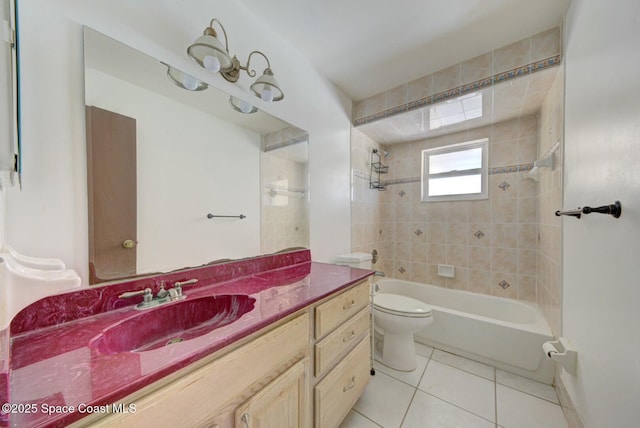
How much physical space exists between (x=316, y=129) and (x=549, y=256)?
202 centimetres

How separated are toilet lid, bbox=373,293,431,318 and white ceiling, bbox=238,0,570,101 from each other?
1.92m

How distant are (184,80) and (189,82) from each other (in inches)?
0.9

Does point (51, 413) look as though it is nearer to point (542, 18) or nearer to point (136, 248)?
point (136, 248)

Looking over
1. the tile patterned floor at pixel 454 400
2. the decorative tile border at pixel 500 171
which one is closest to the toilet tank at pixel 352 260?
the tile patterned floor at pixel 454 400

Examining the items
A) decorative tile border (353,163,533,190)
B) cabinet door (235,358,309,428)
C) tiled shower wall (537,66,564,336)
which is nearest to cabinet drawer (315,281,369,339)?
cabinet door (235,358,309,428)

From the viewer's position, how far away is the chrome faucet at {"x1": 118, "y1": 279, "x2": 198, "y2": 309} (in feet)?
2.81

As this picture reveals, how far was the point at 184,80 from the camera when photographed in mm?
1086

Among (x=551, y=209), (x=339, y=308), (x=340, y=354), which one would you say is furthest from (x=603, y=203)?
(x=340, y=354)

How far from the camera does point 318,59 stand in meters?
1.79

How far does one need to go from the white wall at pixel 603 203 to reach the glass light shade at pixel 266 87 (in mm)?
1353

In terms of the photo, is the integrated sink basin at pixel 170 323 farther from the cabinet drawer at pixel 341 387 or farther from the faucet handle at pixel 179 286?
the cabinet drawer at pixel 341 387

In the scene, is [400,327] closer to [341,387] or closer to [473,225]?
[341,387]

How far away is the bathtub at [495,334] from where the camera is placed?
1.60 meters

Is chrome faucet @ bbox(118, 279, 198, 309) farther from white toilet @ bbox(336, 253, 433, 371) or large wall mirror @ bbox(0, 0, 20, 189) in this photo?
white toilet @ bbox(336, 253, 433, 371)
